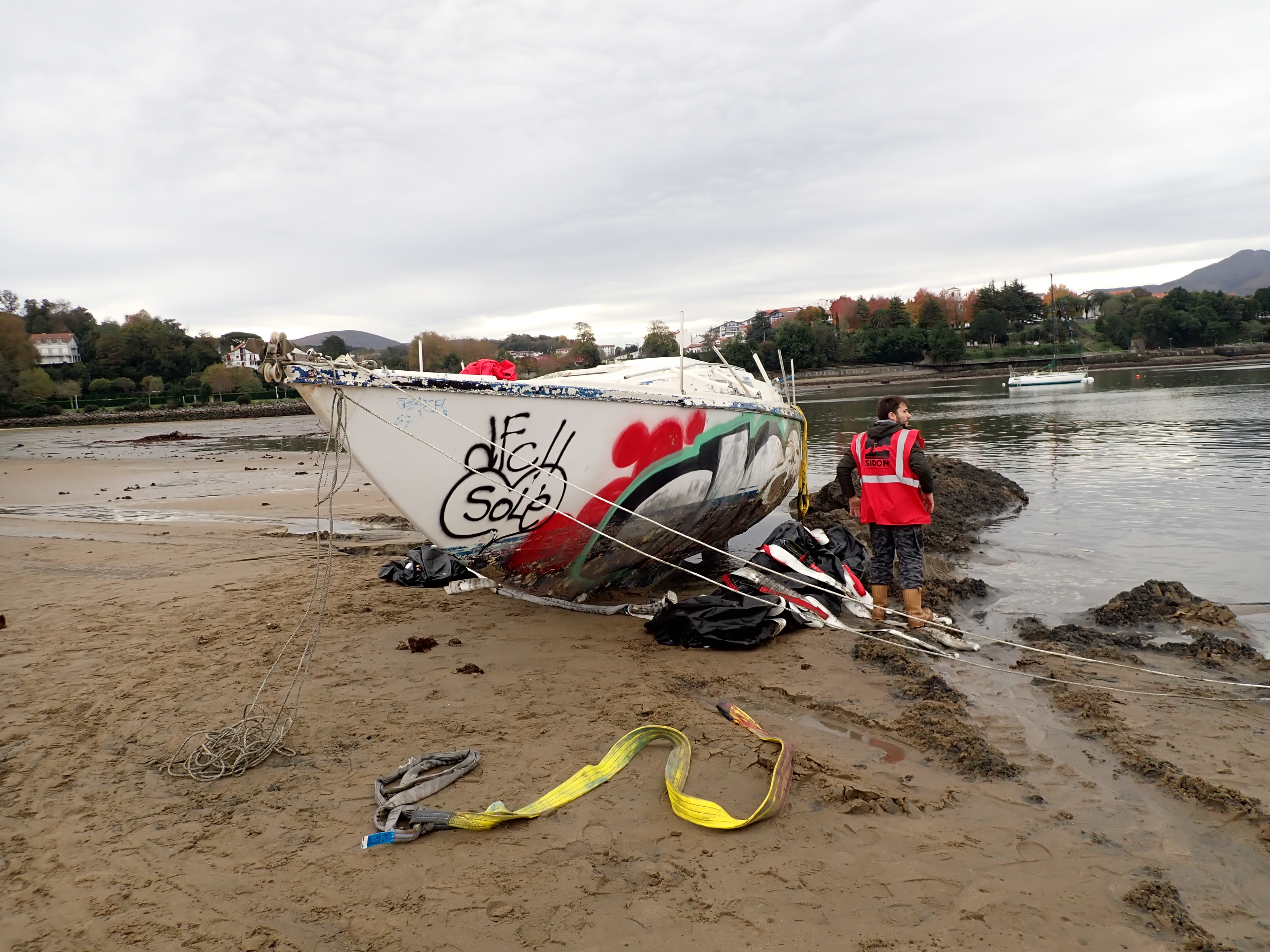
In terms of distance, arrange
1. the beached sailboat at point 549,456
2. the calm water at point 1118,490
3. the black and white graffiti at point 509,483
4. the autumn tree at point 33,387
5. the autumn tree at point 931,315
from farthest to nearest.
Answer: the autumn tree at point 931,315 < the autumn tree at point 33,387 < the calm water at point 1118,490 < the black and white graffiti at point 509,483 < the beached sailboat at point 549,456

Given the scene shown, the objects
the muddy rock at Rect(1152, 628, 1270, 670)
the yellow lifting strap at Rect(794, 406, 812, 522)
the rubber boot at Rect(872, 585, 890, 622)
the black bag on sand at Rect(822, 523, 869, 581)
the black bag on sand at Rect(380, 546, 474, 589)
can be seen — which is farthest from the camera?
the yellow lifting strap at Rect(794, 406, 812, 522)

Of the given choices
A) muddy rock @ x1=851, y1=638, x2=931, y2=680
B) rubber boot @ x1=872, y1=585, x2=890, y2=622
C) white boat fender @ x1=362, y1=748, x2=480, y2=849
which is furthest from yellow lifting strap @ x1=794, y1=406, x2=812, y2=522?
white boat fender @ x1=362, y1=748, x2=480, y2=849

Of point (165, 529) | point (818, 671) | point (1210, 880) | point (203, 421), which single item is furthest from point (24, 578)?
point (203, 421)

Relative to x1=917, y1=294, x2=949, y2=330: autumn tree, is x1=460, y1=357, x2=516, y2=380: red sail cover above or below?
below

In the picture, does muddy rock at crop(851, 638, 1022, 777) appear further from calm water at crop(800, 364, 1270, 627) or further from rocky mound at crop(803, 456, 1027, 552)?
rocky mound at crop(803, 456, 1027, 552)

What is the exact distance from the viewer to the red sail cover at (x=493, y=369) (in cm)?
536

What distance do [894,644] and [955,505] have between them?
5.85 m

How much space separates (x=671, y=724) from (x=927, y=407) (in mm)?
37783

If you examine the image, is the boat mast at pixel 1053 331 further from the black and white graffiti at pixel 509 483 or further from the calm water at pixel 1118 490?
the black and white graffiti at pixel 509 483

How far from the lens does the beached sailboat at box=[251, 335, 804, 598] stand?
15.3 ft

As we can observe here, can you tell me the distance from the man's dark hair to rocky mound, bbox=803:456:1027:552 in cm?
313

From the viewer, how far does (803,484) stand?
9.54 metres

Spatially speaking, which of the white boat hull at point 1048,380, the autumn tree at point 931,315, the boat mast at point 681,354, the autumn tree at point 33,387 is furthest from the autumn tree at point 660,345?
the autumn tree at point 931,315

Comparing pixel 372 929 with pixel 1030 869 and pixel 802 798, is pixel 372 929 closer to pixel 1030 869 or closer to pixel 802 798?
pixel 802 798
